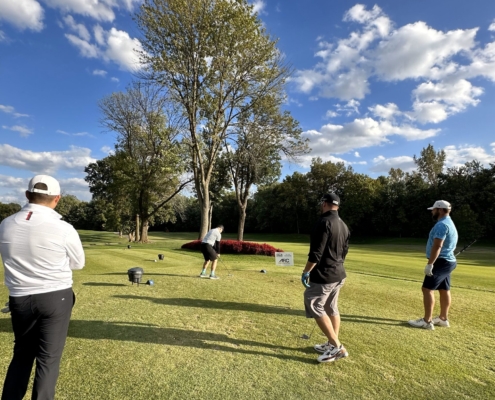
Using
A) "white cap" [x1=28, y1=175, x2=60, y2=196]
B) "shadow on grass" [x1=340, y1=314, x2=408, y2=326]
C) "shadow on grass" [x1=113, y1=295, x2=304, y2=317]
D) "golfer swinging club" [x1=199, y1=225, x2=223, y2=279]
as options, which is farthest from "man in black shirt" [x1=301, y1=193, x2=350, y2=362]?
"golfer swinging club" [x1=199, y1=225, x2=223, y2=279]

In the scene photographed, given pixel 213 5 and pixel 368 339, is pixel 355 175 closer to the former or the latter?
pixel 213 5

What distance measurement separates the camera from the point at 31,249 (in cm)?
281

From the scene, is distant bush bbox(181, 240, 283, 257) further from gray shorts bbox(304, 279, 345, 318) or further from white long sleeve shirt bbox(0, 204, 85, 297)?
white long sleeve shirt bbox(0, 204, 85, 297)

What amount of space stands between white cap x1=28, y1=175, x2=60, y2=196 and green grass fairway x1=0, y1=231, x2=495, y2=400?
2.19 metres

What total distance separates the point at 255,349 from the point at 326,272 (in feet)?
5.12

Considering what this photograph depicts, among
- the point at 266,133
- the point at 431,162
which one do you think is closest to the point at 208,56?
the point at 266,133

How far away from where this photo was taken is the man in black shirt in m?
4.33

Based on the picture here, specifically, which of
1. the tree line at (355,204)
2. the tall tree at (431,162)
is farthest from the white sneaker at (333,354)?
the tall tree at (431,162)

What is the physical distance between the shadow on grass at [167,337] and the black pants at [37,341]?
2.08 metres

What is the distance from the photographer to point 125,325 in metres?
5.61

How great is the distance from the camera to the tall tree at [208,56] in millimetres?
18734

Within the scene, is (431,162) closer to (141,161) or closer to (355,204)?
(355,204)

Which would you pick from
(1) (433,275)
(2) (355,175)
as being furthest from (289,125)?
(2) (355,175)

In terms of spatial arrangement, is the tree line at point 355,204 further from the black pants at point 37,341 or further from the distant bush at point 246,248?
the black pants at point 37,341
